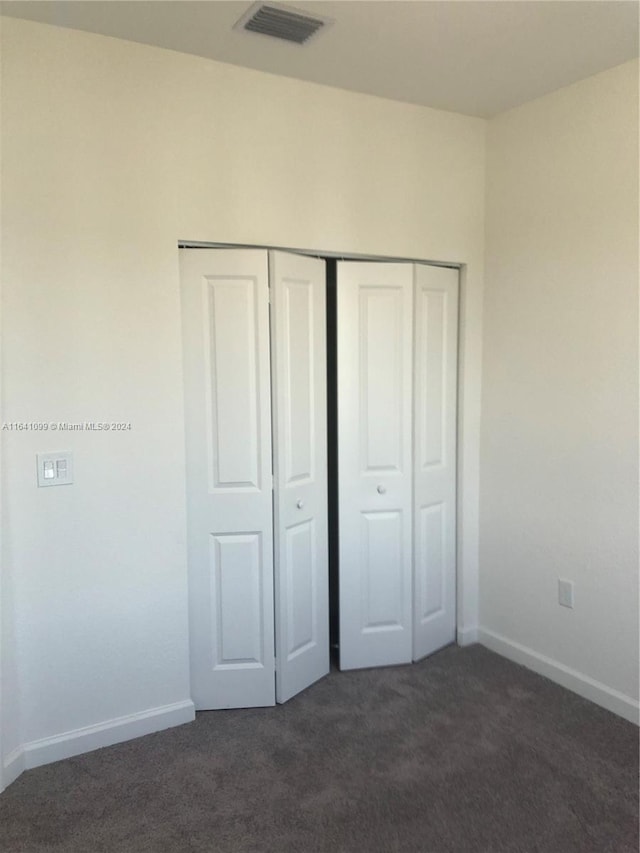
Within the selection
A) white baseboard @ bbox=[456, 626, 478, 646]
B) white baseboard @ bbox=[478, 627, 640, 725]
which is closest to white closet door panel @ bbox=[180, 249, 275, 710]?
white baseboard @ bbox=[456, 626, 478, 646]

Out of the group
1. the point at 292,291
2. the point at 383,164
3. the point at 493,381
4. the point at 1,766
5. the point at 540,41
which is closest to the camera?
the point at 1,766

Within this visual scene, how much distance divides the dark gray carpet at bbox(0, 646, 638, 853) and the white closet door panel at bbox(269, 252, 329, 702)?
0.22m

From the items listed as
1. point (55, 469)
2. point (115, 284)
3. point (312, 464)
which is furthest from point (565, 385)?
point (55, 469)

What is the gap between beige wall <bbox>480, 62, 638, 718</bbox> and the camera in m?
2.67

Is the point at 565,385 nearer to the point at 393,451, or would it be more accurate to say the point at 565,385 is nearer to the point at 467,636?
the point at 393,451

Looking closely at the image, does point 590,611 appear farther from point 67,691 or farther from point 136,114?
point 136,114

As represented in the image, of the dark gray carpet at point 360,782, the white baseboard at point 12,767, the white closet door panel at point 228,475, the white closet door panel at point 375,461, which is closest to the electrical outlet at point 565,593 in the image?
the dark gray carpet at point 360,782

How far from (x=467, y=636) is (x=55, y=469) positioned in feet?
7.29

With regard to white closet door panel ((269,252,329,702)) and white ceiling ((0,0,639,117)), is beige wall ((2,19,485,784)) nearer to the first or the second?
white ceiling ((0,0,639,117))

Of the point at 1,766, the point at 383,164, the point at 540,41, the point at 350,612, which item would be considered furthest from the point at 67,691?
the point at 540,41

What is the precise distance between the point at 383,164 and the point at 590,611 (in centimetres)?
218

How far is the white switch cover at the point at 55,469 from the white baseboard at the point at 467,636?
6.92 ft

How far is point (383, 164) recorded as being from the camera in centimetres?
300

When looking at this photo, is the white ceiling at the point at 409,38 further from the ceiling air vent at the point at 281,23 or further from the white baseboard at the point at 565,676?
the white baseboard at the point at 565,676
